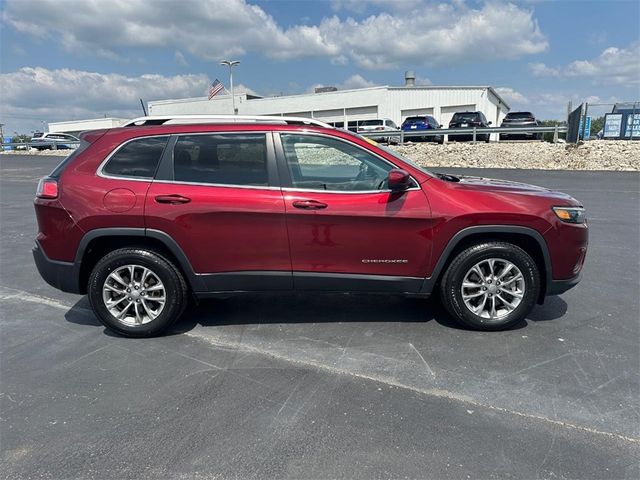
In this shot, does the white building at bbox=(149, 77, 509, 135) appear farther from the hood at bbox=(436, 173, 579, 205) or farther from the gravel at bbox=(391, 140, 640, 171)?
the hood at bbox=(436, 173, 579, 205)

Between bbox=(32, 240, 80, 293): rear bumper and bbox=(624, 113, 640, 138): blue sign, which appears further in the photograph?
bbox=(624, 113, 640, 138): blue sign

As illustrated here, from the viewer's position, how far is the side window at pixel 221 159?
12.6 ft

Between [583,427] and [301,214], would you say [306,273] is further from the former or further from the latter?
[583,427]

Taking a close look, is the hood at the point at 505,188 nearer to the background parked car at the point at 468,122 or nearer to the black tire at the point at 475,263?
the black tire at the point at 475,263

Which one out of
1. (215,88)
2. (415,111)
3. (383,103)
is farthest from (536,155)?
(383,103)

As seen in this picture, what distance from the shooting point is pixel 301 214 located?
373 centimetres

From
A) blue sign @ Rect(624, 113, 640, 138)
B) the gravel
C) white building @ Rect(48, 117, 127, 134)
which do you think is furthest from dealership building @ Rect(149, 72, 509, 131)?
the gravel

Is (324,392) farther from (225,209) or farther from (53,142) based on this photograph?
(53,142)

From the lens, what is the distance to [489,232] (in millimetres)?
3818

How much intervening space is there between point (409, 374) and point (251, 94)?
187ft

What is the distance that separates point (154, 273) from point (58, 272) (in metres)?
0.87

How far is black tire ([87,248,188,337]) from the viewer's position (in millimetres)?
3873

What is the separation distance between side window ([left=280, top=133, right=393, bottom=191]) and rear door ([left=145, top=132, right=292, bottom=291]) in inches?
7.6

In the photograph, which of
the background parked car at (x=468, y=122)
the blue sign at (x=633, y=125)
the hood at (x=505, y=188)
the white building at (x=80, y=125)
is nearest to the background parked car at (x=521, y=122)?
the background parked car at (x=468, y=122)
